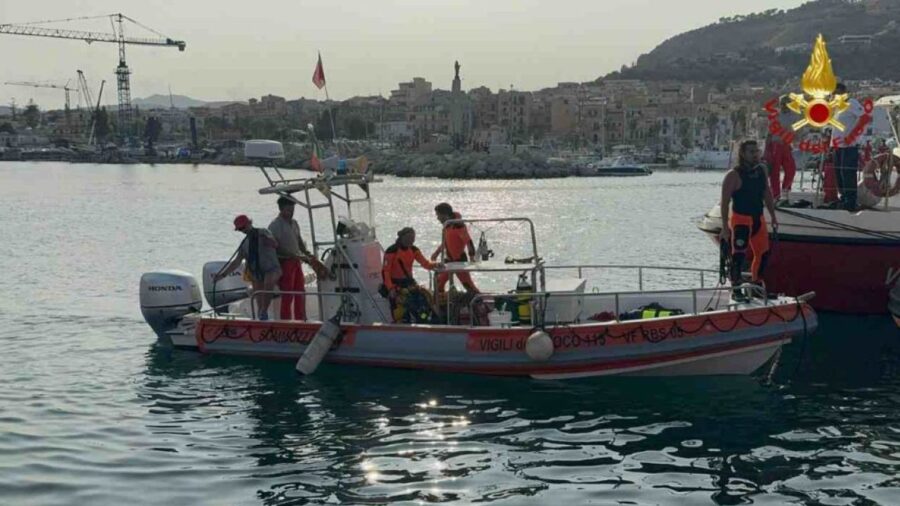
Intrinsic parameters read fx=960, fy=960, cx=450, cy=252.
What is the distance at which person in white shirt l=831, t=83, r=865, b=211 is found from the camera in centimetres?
1556

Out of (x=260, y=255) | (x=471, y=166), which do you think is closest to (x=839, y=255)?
(x=260, y=255)

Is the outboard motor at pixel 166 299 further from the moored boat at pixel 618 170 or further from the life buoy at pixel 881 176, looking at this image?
the moored boat at pixel 618 170

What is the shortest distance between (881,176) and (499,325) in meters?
Result: 8.55

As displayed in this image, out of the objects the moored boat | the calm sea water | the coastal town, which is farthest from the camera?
the coastal town

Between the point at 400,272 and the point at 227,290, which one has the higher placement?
the point at 400,272

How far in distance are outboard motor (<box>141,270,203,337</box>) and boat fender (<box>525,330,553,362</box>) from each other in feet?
17.5

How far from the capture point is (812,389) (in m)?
11.6

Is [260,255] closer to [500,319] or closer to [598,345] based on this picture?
[500,319]

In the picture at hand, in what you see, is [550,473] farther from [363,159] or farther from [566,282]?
[363,159]

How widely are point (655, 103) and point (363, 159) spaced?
17702cm

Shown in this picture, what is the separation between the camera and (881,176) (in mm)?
16312

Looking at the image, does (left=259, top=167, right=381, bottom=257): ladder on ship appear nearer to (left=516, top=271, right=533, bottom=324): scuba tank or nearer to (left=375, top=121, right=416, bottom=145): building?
(left=516, top=271, right=533, bottom=324): scuba tank

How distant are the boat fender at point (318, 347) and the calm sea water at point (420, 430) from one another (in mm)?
303

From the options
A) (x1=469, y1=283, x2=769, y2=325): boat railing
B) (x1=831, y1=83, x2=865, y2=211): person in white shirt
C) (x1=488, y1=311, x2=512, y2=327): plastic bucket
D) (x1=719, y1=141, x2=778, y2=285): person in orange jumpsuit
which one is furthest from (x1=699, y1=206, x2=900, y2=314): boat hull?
(x1=488, y1=311, x2=512, y2=327): plastic bucket
